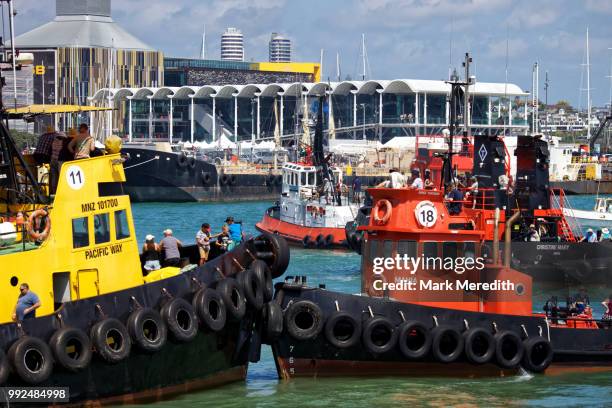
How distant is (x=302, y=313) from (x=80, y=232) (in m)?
3.78

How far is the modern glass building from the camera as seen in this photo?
11712cm

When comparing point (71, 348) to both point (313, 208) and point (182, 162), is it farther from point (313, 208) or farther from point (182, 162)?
point (182, 162)

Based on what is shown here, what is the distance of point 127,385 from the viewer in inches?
679

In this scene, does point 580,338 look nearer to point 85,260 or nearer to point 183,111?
point 85,260

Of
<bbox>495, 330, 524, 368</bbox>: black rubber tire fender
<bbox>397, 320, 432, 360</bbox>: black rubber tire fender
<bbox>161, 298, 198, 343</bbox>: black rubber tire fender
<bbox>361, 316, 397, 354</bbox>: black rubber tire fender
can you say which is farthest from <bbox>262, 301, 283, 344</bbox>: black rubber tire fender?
<bbox>495, 330, 524, 368</bbox>: black rubber tire fender

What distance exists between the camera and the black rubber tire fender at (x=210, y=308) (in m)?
17.9

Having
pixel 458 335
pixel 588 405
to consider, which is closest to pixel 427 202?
pixel 458 335

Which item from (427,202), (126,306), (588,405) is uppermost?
(427,202)

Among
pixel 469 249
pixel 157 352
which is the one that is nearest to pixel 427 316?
pixel 469 249

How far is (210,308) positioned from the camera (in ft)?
59.5

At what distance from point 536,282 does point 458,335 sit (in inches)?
580

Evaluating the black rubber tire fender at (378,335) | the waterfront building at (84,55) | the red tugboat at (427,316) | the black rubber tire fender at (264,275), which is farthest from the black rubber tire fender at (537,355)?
the waterfront building at (84,55)

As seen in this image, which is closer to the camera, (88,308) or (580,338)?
(88,308)

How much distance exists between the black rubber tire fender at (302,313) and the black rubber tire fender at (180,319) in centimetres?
178
